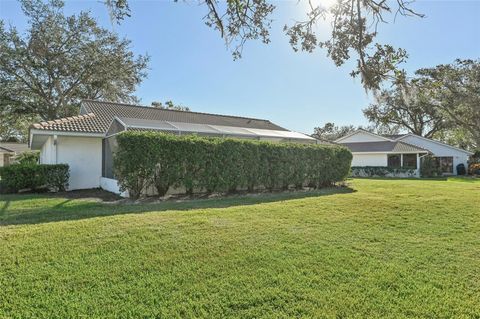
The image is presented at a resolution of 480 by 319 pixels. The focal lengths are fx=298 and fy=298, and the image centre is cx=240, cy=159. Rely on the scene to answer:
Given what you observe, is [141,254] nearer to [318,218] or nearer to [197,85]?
[318,218]

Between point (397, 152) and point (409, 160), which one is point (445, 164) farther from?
point (397, 152)

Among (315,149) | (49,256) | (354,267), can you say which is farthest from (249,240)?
(315,149)

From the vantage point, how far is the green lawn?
3453 mm

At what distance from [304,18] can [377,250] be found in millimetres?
4431

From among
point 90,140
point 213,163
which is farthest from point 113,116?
point 213,163

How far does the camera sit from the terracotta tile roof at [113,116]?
14.0 m

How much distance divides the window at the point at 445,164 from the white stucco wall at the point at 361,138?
26.7 ft

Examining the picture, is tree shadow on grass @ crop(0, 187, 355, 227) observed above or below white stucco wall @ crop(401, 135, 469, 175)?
below

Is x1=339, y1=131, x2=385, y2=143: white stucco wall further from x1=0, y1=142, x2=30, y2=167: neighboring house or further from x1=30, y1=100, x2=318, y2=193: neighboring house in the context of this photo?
x1=0, y1=142, x2=30, y2=167: neighboring house

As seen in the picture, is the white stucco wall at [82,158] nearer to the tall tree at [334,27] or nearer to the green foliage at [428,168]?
the tall tree at [334,27]

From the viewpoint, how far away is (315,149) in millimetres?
14594

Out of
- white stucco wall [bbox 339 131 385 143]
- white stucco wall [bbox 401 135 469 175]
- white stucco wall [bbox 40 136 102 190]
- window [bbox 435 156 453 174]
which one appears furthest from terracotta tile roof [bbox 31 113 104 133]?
window [bbox 435 156 453 174]

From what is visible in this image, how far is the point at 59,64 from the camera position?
84.1 feet

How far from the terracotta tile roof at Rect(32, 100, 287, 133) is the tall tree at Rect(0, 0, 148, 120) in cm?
895
